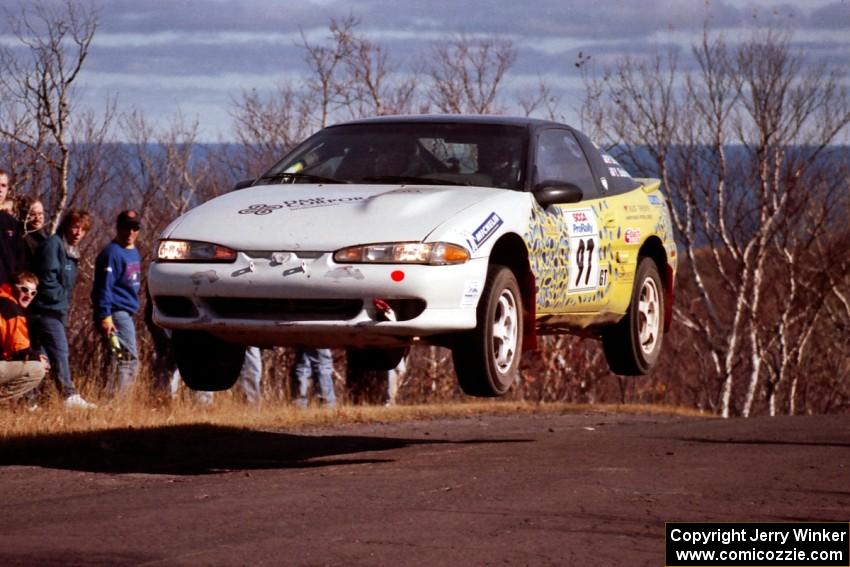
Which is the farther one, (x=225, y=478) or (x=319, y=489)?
(x=225, y=478)

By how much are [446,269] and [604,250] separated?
7.58ft

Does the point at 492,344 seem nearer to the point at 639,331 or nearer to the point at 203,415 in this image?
the point at 639,331

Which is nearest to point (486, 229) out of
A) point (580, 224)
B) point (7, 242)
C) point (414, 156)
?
point (414, 156)

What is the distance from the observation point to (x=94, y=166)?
2089cm

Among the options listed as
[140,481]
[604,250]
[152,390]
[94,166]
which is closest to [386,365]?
[604,250]

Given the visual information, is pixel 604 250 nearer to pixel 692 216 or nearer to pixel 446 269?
pixel 446 269

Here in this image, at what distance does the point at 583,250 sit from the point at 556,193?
2.89 feet

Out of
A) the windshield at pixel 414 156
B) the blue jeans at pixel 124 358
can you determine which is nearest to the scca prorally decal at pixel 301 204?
the windshield at pixel 414 156

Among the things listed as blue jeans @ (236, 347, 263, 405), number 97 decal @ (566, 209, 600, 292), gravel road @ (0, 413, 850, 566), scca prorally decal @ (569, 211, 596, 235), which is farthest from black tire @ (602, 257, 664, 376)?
blue jeans @ (236, 347, 263, 405)

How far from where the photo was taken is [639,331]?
1088 centimetres

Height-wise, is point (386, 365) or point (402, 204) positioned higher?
point (402, 204)

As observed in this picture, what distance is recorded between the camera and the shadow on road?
960 cm

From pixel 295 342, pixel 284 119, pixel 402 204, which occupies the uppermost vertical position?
pixel 284 119

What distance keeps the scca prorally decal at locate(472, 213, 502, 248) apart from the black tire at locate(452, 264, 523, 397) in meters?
0.28
